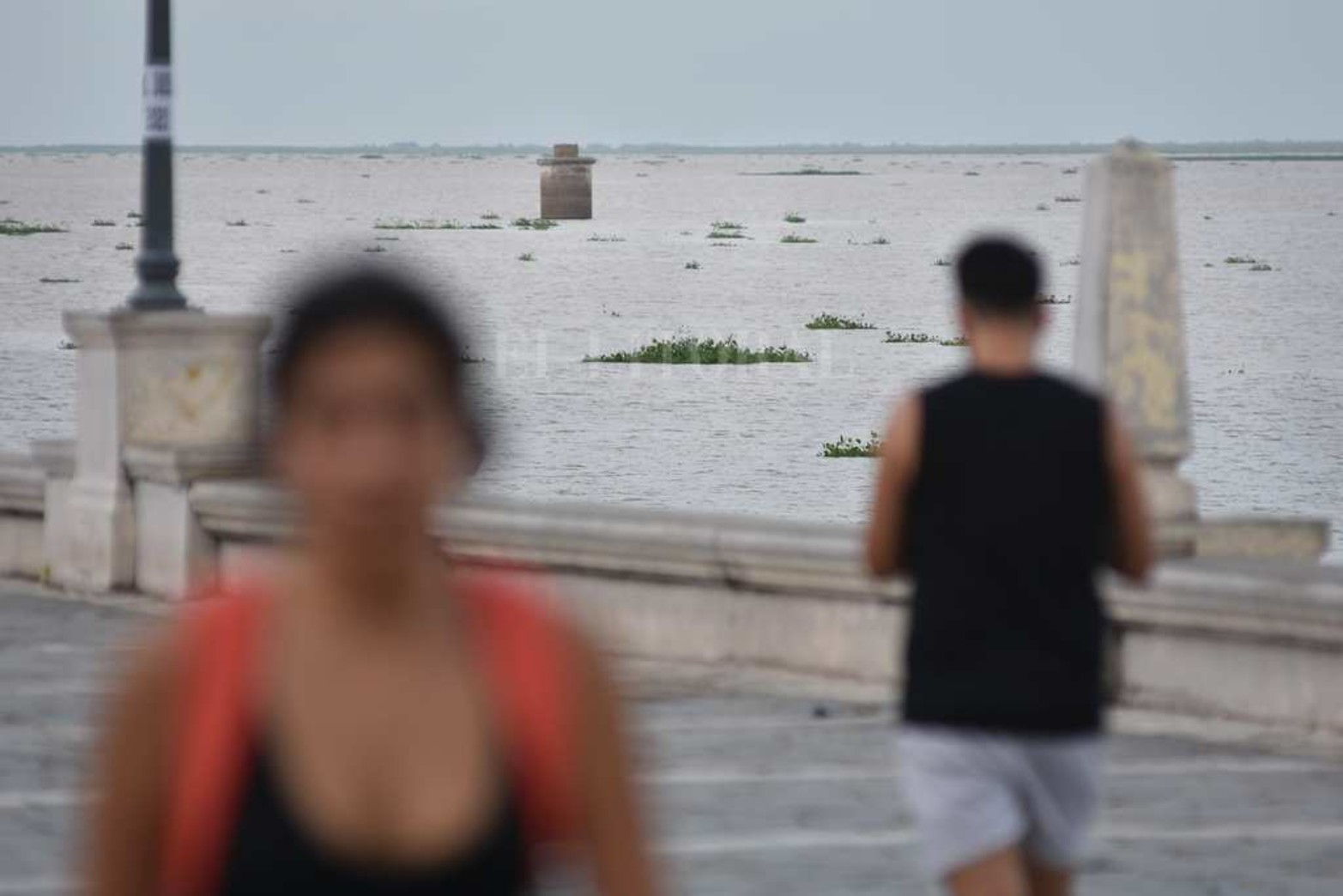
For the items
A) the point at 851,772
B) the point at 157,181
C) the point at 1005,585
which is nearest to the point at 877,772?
the point at 851,772

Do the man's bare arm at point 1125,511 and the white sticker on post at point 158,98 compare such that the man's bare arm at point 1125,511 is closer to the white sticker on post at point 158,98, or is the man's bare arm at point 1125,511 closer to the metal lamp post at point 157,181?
the metal lamp post at point 157,181

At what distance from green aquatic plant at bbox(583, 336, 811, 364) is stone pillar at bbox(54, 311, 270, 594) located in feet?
114

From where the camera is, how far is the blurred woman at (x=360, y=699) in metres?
2.59

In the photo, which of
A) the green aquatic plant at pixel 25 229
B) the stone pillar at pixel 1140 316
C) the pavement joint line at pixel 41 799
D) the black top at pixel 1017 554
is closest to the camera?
the black top at pixel 1017 554

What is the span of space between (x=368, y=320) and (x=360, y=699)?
1.09ft

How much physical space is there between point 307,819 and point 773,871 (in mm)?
5798

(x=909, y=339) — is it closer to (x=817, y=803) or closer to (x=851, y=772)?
(x=851, y=772)

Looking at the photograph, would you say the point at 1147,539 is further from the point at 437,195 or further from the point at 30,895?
the point at 437,195

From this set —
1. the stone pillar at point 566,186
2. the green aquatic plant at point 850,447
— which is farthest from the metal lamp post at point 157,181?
the stone pillar at point 566,186

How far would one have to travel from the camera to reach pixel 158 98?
49.2 ft

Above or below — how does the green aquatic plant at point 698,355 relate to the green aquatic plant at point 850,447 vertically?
above

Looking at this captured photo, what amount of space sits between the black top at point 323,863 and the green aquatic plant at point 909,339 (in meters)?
51.4

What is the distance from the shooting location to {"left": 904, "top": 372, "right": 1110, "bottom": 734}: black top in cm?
530

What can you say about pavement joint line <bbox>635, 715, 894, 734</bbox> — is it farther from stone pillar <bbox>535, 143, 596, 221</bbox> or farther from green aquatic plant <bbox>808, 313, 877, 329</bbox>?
stone pillar <bbox>535, 143, 596, 221</bbox>
